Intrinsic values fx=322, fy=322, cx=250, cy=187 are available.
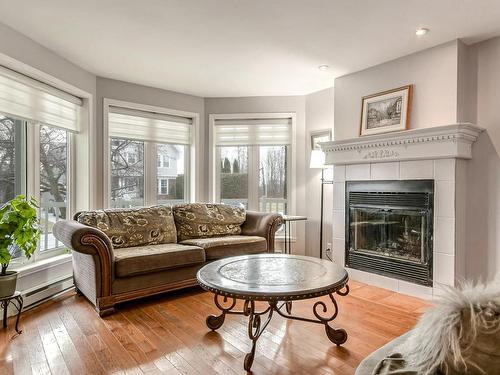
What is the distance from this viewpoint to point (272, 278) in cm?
200

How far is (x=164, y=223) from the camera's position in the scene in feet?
11.6

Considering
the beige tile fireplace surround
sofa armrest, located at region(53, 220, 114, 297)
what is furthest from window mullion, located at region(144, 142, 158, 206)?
the beige tile fireplace surround

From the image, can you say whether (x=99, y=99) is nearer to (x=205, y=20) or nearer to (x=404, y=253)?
(x=205, y=20)

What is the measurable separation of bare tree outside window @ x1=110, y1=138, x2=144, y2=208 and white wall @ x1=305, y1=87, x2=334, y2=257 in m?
2.31

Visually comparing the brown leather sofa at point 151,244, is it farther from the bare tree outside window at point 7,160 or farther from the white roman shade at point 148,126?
the white roman shade at point 148,126

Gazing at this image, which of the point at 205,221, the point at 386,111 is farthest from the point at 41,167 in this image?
the point at 386,111

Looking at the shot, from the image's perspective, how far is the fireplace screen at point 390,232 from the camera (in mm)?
3154

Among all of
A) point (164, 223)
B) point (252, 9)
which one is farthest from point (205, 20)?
point (164, 223)

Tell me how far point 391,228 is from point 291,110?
218cm

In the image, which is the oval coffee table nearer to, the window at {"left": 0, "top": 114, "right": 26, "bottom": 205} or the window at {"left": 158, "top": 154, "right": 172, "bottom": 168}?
the window at {"left": 0, "top": 114, "right": 26, "bottom": 205}

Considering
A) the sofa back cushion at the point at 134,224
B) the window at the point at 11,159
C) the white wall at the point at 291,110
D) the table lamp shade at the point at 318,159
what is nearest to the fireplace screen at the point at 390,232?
the table lamp shade at the point at 318,159

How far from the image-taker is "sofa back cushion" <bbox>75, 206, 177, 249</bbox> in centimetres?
315

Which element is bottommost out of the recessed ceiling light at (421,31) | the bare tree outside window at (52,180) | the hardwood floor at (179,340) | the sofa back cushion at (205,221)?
the hardwood floor at (179,340)

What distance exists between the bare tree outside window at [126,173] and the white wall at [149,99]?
24 centimetres
